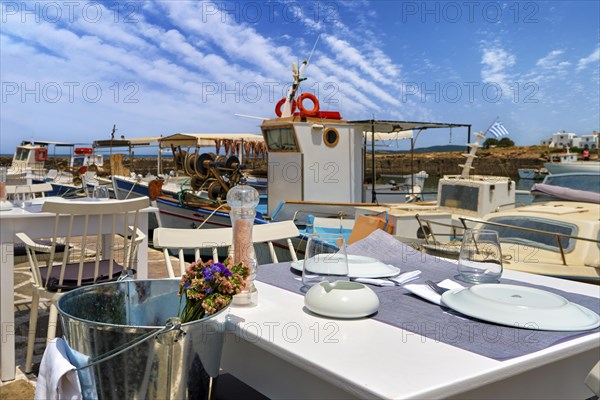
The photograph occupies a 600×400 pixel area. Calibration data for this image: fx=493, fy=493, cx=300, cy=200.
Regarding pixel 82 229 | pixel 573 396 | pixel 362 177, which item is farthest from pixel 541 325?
pixel 362 177

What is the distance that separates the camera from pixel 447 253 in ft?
14.0

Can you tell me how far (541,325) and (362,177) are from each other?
7.78 m

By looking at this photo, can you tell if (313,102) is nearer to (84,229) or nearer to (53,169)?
(84,229)

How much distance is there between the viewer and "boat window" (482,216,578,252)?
4496 millimetres

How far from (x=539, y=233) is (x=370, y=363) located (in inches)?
158

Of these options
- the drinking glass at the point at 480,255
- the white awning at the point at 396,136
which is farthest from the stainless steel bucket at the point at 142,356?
the white awning at the point at 396,136

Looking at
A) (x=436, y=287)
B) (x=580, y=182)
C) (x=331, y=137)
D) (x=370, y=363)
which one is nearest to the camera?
(x=370, y=363)

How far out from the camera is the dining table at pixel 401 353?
95 cm

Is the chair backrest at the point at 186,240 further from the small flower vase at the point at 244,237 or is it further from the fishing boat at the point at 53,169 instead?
the fishing boat at the point at 53,169

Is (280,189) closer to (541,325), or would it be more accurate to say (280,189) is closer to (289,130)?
(289,130)

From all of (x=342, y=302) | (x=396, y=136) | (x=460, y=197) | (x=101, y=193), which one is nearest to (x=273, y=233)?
(x=342, y=302)

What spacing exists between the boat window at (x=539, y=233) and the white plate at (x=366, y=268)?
3190 mm

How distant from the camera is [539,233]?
175 inches

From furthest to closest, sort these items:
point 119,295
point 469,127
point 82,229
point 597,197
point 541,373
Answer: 1. point 469,127
2. point 597,197
3. point 82,229
4. point 119,295
5. point 541,373
